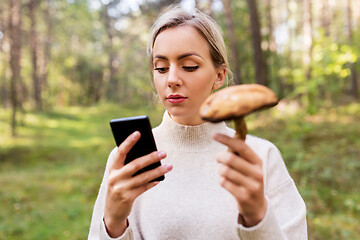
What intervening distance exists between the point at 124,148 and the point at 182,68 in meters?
0.52

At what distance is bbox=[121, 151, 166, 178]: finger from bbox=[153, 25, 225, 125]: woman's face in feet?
1.20

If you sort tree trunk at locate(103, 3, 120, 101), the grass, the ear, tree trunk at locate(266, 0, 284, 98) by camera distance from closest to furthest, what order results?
the ear, the grass, tree trunk at locate(266, 0, 284, 98), tree trunk at locate(103, 3, 120, 101)

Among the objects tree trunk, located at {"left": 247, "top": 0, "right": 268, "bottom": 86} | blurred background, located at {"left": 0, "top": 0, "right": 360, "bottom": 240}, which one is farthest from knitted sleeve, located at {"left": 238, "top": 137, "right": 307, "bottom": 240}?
tree trunk, located at {"left": 247, "top": 0, "right": 268, "bottom": 86}

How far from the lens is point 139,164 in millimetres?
1104

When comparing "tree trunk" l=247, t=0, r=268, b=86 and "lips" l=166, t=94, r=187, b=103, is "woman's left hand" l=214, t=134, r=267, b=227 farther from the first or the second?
"tree trunk" l=247, t=0, r=268, b=86

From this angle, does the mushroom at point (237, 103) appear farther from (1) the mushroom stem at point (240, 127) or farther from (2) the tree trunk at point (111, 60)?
(2) the tree trunk at point (111, 60)

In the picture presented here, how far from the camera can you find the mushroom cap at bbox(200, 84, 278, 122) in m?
0.88

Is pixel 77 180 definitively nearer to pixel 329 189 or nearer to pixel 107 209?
pixel 329 189

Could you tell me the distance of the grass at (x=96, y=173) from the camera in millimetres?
5324

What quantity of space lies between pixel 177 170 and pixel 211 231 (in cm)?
38

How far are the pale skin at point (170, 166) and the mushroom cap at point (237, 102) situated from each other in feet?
0.30

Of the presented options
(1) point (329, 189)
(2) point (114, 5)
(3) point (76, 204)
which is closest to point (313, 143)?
(1) point (329, 189)

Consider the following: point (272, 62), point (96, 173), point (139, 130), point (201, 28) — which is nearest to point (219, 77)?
point (201, 28)

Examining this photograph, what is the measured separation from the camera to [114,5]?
25.4 m
